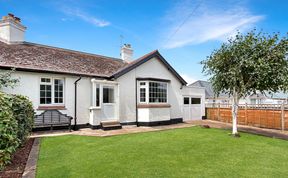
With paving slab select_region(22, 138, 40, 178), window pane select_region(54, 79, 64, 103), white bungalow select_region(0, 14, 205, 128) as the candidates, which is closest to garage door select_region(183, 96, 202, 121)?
white bungalow select_region(0, 14, 205, 128)

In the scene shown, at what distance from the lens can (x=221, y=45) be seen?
38.6ft

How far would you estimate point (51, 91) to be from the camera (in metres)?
12.7

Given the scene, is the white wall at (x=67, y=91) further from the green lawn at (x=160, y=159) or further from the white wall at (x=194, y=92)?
the white wall at (x=194, y=92)

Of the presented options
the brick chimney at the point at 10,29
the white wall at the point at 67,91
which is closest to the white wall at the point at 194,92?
the white wall at the point at 67,91

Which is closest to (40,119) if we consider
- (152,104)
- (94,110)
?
(94,110)

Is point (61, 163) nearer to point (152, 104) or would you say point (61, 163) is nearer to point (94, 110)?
point (94, 110)

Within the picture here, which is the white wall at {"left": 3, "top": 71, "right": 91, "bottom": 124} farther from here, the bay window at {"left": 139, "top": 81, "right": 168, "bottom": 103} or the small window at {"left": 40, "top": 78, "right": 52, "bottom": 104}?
the bay window at {"left": 139, "top": 81, "right": 168, "bottom": 103}

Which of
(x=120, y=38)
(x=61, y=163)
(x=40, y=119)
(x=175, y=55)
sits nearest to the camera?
(x=61, y=163)

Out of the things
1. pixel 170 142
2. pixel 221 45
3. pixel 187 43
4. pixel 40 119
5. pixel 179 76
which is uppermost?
pixel 187 43

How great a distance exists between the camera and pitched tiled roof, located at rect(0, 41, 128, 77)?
11896 millimetres

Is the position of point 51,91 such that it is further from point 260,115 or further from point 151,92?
point 260,115

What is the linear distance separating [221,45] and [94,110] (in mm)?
9389

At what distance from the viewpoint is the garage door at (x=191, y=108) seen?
19438 millimetres

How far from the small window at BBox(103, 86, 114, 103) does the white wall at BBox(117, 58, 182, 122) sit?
768 millimetres
